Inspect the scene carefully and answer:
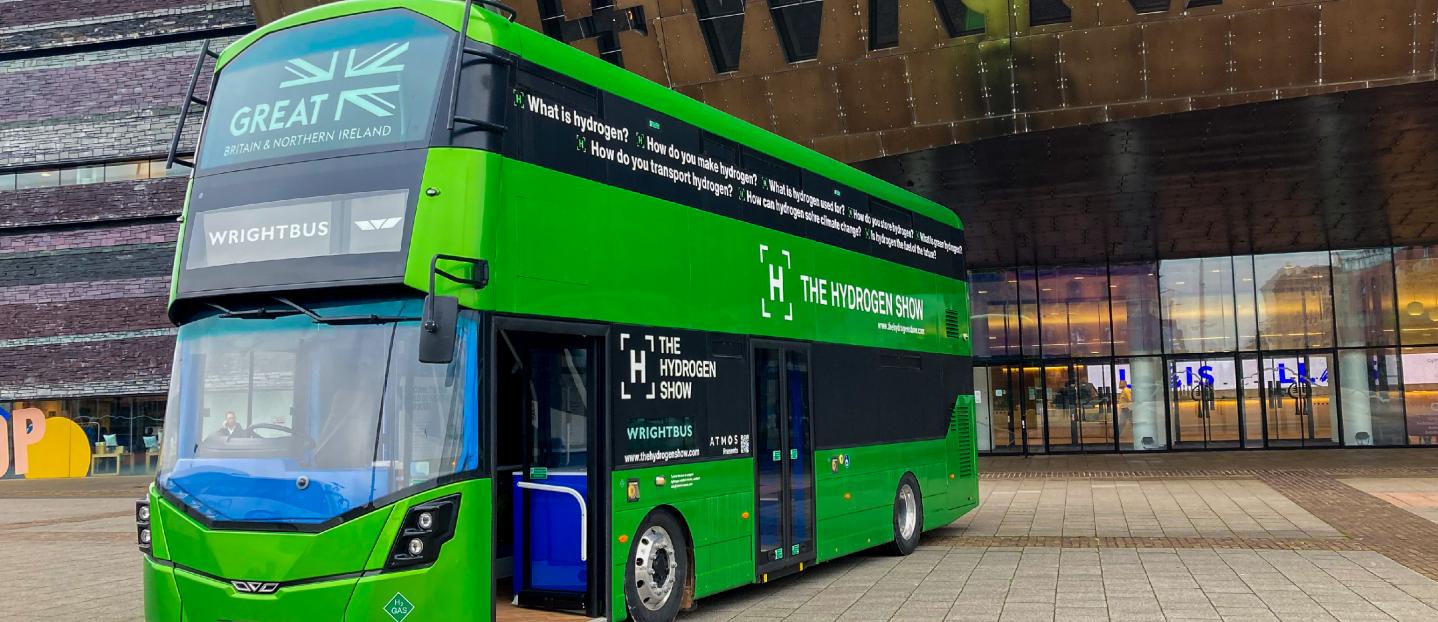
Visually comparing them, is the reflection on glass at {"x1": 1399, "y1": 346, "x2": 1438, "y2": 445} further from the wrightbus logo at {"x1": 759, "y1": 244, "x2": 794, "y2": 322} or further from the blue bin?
the blue bin

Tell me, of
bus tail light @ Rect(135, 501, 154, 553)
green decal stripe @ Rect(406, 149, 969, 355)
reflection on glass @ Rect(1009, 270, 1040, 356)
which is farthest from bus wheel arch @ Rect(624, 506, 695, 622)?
reflection on glass @ Rect(1009, 270, 1040, 356)

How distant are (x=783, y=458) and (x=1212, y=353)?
24368mm

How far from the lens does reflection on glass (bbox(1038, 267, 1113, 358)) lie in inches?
1278

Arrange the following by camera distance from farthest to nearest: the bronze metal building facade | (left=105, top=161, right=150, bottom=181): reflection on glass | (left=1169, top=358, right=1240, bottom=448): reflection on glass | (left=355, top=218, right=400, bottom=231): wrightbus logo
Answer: (left=105, top=161, right=150, bottom=181): reflection on glass, (left=1169, top=358, right=1240, bottom=448): reflection on glass, the bronze metal building facade, (left=355, top=218, right=400, bottom=231): wrightbus logo

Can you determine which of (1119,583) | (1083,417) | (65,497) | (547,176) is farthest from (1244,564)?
(65,497)

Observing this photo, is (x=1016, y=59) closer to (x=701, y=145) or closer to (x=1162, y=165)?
(x=1162, y=165)

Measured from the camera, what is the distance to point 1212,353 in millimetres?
31797

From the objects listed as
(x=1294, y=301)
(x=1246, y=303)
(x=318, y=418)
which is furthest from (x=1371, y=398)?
(x=318, y=418)

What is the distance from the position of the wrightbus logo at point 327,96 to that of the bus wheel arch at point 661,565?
337 centimetres

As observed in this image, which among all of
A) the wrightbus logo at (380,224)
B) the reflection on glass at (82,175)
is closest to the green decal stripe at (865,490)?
the wrightbus logo at (380,224)

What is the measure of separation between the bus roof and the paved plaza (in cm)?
399

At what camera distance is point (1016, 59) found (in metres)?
19.4

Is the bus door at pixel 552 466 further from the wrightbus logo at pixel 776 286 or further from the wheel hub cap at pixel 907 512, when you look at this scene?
the wheel hub cap at pixel 907 512

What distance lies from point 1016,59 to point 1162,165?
156 inches
